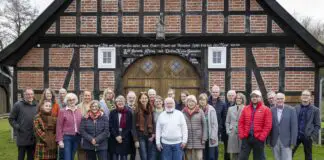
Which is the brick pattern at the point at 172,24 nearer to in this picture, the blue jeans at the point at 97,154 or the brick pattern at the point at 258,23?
the brick pattern at the point at 258,23

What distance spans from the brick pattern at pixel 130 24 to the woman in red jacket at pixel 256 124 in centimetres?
504

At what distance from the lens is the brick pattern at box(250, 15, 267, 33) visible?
1111 cm

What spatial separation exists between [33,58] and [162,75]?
3592 millimetres

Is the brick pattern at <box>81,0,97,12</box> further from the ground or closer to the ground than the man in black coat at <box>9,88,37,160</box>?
further from the ground

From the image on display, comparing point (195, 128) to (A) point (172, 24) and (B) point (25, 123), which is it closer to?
(B) point (25, 123)

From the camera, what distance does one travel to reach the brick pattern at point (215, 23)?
36.7ft

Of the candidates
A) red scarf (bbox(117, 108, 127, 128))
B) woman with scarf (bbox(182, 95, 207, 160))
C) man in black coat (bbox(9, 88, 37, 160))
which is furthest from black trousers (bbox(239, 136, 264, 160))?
man in black coat (bbox(9, 88, 37, 160))

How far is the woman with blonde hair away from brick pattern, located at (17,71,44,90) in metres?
5.95

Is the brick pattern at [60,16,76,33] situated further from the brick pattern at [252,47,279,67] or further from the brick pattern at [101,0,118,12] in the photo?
the brick pattern at [252,47,279,67]

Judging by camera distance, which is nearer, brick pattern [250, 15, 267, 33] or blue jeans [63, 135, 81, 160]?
blue jeans [63, 135, 81, 160]

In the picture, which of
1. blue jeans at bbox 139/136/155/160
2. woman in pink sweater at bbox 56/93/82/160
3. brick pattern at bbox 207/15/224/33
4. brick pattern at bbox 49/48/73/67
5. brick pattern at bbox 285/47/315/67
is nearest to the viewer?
woman in pink sweater at bbox 56/93/82/160

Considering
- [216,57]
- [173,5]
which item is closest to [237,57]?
[216,57]

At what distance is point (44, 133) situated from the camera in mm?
7008

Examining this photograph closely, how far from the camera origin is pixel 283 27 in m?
11.0
